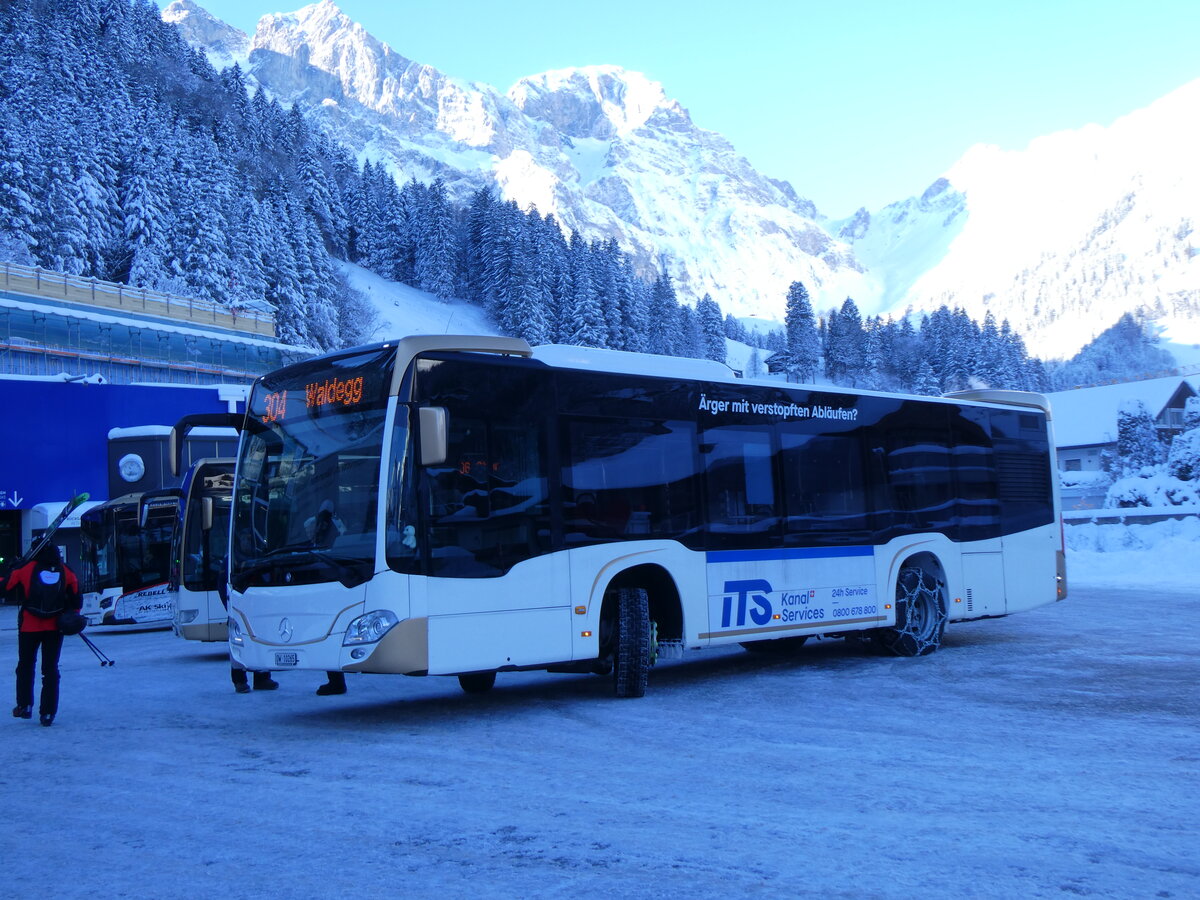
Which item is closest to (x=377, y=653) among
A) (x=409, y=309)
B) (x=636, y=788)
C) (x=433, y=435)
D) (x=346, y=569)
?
(x=346, y=569)

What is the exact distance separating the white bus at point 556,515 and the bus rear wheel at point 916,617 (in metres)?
0.03

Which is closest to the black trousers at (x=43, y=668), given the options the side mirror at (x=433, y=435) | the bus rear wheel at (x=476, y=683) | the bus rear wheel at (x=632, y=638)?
the bus rear wheel at (x=476, y=683)

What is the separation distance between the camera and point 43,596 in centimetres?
1016

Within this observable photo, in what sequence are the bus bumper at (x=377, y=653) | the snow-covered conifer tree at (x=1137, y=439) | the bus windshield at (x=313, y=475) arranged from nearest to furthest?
the bus bumper at (x=377, y=653) → the bus windshield at (x=313, y=475) → the snow-covered conifer tree at (x=1137, y=439)

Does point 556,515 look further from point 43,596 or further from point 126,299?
point 126,299

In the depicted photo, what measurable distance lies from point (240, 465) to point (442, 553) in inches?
91.6

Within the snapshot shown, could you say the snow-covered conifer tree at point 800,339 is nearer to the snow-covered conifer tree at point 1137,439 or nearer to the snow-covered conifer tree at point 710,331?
the snow-covered conifer tree at point 710,331

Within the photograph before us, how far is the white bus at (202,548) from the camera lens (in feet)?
58.8

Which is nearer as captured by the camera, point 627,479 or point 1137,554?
point 627,479

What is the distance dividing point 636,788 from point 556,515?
342cm

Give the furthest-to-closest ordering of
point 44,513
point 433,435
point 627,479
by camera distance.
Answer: point 44,513
point 627,479
point 433,435

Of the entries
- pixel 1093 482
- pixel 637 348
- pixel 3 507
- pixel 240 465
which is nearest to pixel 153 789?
pixel 240 465

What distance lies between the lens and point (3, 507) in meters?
36.2

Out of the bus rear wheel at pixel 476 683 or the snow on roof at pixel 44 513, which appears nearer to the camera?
the bus rear wheel at pixel 476 683
